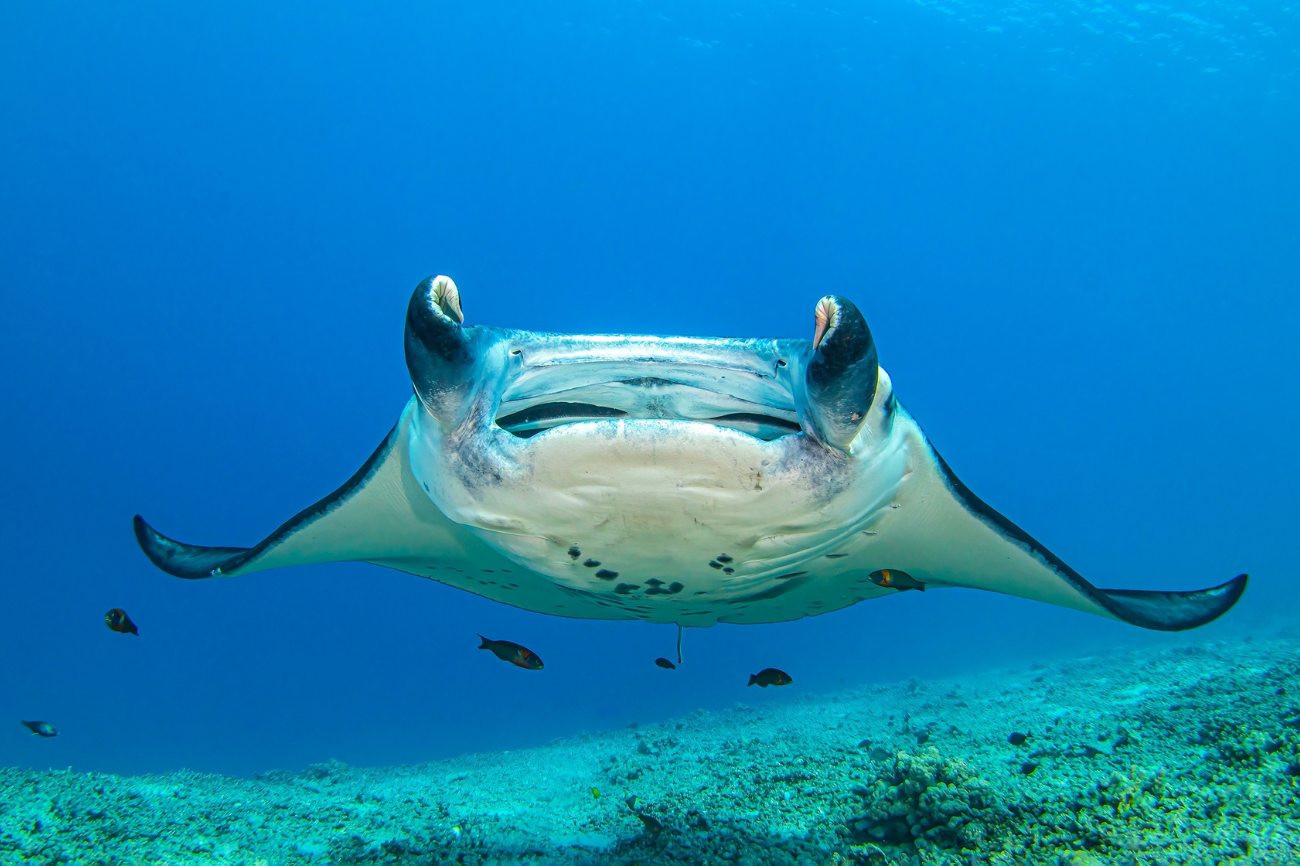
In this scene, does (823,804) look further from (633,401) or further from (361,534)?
(361,534)

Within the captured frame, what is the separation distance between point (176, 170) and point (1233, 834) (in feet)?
194

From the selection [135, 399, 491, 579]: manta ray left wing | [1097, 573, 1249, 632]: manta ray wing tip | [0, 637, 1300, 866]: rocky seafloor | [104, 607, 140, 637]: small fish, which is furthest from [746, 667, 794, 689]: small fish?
[104, 607, 140, 637]: small fish

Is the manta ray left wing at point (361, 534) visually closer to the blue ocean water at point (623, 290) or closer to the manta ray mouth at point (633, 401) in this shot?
the manta ray mouth at point (633, 401)

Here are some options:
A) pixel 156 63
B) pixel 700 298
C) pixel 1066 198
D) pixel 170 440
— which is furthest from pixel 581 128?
pixel 1066 198

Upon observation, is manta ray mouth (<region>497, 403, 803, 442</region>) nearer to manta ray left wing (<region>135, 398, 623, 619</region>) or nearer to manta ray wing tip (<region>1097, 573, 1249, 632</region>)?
manta ray left wing (<region>135, 398, 623, 619</region>)

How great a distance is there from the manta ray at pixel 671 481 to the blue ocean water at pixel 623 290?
2347 cm

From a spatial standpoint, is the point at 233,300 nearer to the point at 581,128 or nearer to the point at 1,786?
the point at 581,128

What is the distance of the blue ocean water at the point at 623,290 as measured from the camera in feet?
107

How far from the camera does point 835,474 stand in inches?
74.7

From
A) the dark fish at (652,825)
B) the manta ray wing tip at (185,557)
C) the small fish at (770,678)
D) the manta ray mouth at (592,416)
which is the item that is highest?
the manta ray mouth at (592,416)

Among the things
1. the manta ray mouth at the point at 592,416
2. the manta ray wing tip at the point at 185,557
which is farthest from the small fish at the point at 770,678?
the manta ray wing tip at the point at 185,557

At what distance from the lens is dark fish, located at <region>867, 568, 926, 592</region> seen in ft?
10.5

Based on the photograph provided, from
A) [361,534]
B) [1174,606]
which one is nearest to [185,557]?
[361,534]

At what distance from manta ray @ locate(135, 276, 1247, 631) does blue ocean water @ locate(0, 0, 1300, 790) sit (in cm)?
2347
